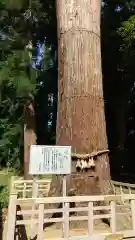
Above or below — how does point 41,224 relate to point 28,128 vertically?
below

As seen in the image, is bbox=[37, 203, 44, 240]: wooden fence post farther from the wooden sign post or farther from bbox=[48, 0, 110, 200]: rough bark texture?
bbox=[48, 0, 110, 200]: rough bark texture

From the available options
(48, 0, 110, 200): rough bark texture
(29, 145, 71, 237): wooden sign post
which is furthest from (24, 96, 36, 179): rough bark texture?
(29, 145, 71, 237): wooden sign post

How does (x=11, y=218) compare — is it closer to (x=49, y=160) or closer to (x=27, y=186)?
(x=49, y=160)

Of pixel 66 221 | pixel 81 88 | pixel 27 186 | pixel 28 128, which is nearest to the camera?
pixel 66 221

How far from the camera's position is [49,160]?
180 inches

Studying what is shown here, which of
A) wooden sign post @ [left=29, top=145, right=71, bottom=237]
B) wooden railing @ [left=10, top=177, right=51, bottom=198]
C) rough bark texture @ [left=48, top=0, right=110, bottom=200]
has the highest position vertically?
rough bark texture @ [left=48, top=0, right=110, bottom=200]

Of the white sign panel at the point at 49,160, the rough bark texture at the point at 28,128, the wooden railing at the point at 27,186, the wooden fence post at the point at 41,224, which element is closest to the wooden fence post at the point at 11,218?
the wooden fence post at the point at 41,224

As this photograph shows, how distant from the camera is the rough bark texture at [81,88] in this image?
249 inches

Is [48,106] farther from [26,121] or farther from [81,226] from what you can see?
[81,226]

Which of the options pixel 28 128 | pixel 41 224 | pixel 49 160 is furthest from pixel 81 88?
pixel 28 128

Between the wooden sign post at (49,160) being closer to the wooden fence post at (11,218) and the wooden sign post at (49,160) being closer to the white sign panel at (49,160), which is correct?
the white sign panel at (49,160)

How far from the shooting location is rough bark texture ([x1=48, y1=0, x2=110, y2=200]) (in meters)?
6.33

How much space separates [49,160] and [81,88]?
7.73ft

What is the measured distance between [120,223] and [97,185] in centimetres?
85
